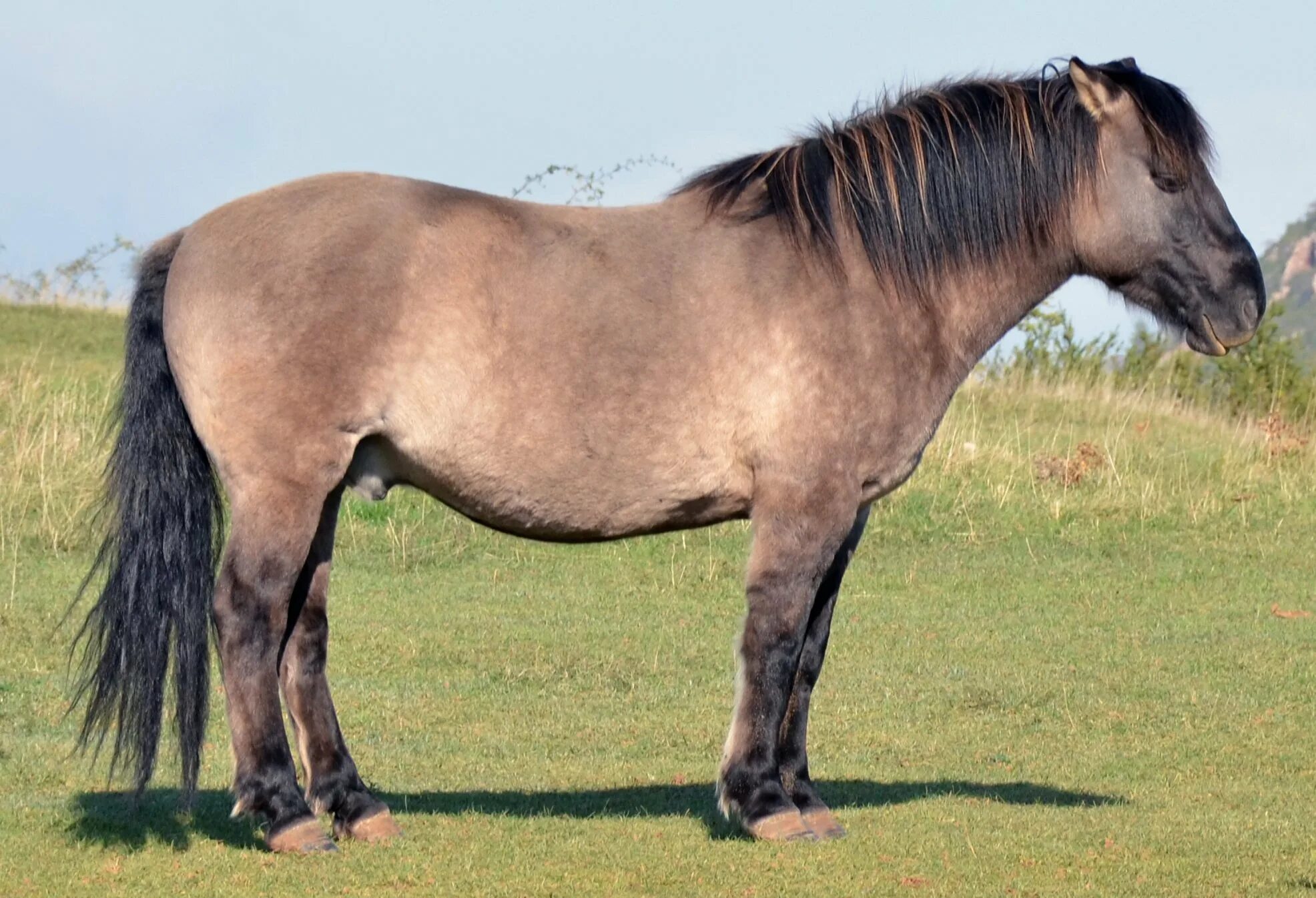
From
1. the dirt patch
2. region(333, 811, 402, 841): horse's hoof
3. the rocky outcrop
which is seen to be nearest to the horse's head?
region(333, 811, 402, 841): horse's hoof

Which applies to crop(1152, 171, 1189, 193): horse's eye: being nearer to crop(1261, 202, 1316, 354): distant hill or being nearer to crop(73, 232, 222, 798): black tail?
crop(73, 232, 222, 798): black tail

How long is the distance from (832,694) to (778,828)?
3.42m

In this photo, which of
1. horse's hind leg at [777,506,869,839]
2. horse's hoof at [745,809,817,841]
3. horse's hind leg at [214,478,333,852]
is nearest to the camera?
horse's hind leg at [214,478,333,852]

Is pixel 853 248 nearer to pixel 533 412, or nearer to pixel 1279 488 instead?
pixel 533 412

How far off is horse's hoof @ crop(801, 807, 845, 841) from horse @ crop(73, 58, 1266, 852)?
1 cm

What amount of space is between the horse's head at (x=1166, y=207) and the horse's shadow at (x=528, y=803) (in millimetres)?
2133

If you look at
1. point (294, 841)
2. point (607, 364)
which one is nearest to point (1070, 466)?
point (607, 364)

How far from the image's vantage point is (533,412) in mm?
5465

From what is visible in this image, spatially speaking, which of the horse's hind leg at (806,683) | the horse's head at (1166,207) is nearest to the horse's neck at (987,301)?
the horse's head at (1166,207)

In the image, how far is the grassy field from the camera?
5.35 metres

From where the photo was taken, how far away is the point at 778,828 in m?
5.59

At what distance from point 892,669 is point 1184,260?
13.7ft

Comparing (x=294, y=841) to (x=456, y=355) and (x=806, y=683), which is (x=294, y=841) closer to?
(x=456, y=355)

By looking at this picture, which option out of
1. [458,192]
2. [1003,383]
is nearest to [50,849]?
[458,192]
